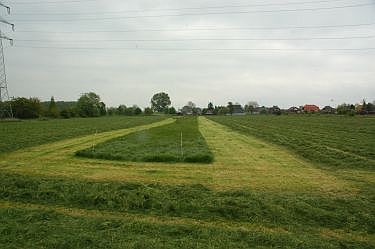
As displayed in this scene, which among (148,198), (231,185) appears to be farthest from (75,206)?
(231,185)

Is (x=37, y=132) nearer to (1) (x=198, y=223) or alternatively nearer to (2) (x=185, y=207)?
(2) (x=185, y=207)

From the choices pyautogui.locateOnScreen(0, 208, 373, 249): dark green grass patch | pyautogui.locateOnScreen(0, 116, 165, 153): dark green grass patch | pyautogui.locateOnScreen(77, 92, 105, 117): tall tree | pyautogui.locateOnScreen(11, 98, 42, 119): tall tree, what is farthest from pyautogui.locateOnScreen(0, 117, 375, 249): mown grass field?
pyautogui.locateOnScreen(77, 92, 105, 117): tall tree

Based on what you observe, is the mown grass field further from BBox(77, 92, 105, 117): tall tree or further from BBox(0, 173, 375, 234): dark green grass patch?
BBox(77, 92, 105, 117): tall tree

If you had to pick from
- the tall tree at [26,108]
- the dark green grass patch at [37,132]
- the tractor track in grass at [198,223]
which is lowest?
the tractor track in grass at [198,223]

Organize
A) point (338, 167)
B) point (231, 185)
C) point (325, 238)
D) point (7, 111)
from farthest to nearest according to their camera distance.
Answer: point (7, 111), point (338, 167), point (231, 185), point (325, 238)

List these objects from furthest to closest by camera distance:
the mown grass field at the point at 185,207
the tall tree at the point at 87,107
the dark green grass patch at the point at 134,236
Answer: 1. the tall tree at the point at 87,107
2. the mown grass field at the point at 185,207
3. the dark green grass patch at the point at 134,236

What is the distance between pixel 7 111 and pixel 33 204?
83.8 meters

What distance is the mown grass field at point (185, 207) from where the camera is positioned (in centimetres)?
772

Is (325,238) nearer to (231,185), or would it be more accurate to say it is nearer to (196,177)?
(231,185)

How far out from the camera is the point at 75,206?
10.2 m

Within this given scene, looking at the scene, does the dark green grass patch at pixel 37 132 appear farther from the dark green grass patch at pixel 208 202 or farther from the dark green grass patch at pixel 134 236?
the dark green grass patch at pixel 134 236

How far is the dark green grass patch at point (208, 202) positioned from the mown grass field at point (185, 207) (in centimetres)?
3

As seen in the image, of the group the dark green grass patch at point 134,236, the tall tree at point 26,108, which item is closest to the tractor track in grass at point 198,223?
the dark green grass patch at point 134,236

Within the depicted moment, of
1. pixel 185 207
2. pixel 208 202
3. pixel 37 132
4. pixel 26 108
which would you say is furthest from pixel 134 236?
pixel 26 108
